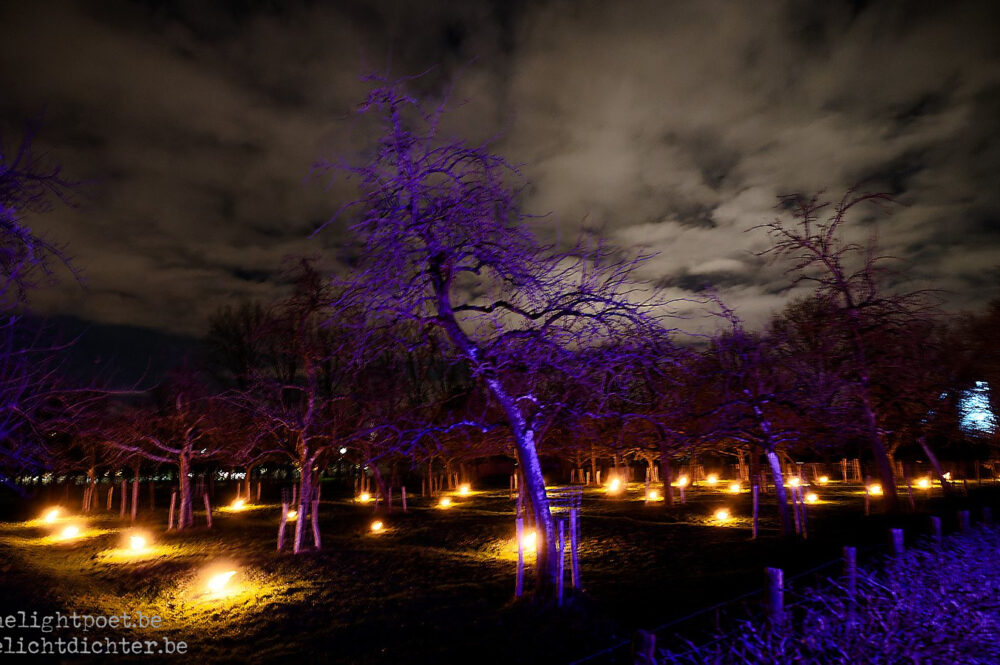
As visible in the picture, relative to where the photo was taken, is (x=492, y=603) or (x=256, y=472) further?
(x=256, y=472)

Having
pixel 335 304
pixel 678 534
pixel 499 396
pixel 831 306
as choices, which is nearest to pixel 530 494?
pixel 499 396

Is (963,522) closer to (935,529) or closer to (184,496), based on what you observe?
(935,529)

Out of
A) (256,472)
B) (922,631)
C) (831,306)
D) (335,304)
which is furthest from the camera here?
(256,472)

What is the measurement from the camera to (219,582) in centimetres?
1156

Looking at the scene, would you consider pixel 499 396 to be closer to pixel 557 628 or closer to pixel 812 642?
pixel 557 628

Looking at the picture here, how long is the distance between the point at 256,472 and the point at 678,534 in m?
56.3

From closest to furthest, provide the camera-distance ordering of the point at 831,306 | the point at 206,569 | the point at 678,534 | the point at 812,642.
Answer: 1. the point at 812,642
2. the point at 206,569
3. the point at 678,534
4. the point at 831,306

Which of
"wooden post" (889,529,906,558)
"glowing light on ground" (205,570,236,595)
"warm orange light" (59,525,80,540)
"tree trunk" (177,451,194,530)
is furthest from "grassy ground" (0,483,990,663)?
"wooden post" (889,529,906,558)

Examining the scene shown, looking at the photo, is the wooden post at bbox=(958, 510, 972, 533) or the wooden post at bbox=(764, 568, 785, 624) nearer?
the wooden post at bbox=(764, 568, 785, 624)

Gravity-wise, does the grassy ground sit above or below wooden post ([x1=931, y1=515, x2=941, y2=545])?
below

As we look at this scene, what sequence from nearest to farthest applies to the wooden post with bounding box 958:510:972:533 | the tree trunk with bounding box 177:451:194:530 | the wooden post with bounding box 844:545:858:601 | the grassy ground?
1. the wooden post with bounding box 844:545:858:601
2. the grassy ground
3. the wooden post with bounding box 958:510:972:533
4. the tree trunk with bounding box 177:451:194:530

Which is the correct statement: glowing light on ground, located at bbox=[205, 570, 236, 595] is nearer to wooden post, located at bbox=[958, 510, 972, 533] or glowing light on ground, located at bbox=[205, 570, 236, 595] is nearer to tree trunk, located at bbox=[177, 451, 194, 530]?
tree trunk, located at bbox=[177, 451, 194, 530]

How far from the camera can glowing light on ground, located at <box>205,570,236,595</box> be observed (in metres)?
11.5

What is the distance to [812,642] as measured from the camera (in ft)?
17.1
